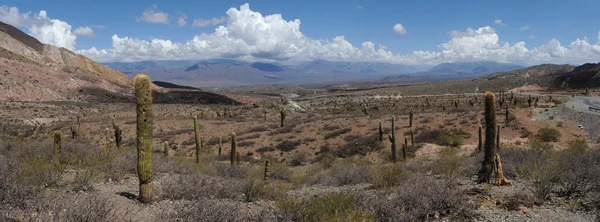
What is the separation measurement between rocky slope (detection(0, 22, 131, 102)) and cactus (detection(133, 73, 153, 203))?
64.0m

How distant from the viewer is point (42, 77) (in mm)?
72875

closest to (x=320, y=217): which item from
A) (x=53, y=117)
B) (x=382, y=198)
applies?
(x=382, y=198)

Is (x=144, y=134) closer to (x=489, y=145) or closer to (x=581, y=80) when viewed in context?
(x=489, y=145)

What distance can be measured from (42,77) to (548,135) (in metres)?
82.5

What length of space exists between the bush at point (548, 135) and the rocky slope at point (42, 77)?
69779 mm

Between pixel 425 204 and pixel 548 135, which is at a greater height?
pixel 425 204

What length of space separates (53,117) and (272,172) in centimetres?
4814

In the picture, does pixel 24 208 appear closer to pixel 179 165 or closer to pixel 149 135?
pixel 149 135

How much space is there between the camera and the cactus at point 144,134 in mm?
8891

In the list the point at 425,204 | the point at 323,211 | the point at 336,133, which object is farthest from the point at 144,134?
the point at 336,133

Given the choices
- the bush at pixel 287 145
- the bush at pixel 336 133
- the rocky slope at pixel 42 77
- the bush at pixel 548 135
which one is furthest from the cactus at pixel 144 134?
the rocky slope at pixel 42 77

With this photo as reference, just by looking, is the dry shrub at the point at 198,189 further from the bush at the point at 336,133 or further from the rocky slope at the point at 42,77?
the rocky slope at the point at 42,77

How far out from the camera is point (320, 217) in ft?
22.7

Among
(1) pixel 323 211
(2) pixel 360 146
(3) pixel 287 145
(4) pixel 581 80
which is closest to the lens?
(1) pixel 323 211
